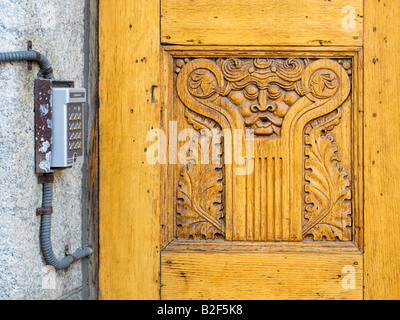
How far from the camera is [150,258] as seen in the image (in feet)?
5.35

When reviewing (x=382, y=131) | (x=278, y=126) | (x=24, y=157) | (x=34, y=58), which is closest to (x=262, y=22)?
(x=278, y=126)

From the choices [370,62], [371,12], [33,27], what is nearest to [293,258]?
[370,62]

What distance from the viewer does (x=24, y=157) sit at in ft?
4.37

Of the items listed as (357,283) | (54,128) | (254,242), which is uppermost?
(54,128)

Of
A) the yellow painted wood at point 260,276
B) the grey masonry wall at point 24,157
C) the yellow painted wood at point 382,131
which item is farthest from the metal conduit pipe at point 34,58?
the yellow painted wood at point 382,131

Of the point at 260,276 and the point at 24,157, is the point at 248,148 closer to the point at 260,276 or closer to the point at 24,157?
the point at 260,276

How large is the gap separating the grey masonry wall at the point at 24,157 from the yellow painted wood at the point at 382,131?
0.83 meters

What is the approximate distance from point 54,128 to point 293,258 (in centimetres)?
75

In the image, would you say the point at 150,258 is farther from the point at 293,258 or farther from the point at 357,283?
the point at 357,283

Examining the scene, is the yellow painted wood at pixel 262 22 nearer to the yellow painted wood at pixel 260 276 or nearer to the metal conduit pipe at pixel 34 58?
the metal conduit pipe at pixel 34 58

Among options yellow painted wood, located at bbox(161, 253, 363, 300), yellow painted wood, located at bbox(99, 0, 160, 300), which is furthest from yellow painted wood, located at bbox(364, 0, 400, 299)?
yellow painted wood, located at bbox(99, 0, 160, 300)

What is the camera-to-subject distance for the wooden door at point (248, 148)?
1590mm

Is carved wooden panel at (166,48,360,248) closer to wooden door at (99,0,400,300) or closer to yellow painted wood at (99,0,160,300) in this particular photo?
wooden door at (99,0,400,300)

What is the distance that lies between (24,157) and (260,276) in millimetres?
729
